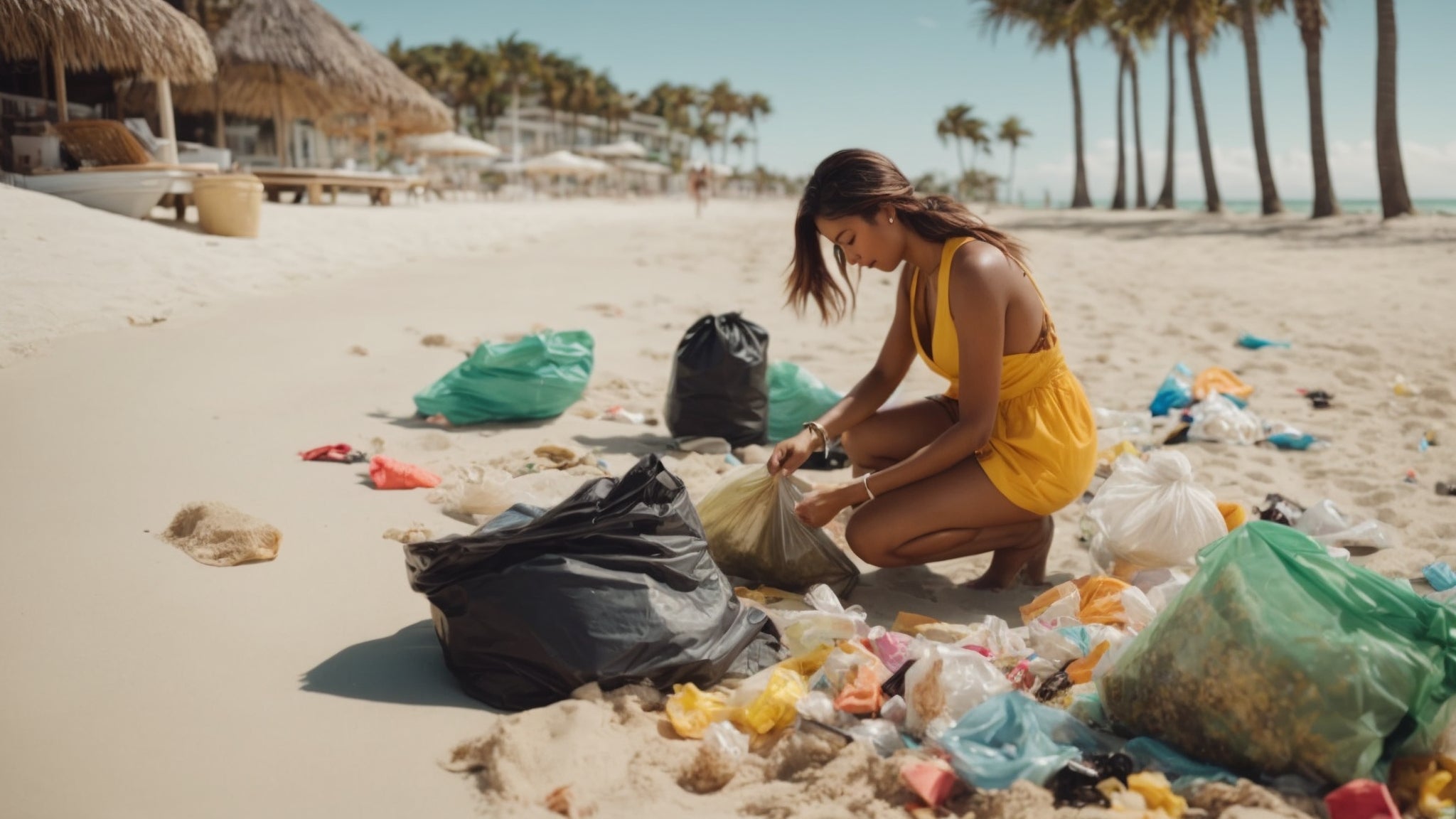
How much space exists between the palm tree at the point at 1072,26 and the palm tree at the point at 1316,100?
39.8ft

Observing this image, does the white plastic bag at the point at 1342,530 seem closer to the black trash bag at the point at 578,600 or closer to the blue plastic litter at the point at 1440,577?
the blue plastic litter at the point at 1440,577

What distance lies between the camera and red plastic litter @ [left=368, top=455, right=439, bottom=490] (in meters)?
3.23

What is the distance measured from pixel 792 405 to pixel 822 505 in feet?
5.42

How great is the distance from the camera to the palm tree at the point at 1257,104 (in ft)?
62.8

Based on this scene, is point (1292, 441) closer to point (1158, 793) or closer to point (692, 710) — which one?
point (1158, 793)

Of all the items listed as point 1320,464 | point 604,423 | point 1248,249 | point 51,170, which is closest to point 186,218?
point 51,170

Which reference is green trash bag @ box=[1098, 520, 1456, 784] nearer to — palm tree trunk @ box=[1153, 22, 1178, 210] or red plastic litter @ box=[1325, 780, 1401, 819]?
red plastic litter @ box=[1325, 780, 1401, 819]

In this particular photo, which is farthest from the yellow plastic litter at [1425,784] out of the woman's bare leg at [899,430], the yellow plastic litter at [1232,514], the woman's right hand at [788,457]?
the woman's bare leg at [899,430]

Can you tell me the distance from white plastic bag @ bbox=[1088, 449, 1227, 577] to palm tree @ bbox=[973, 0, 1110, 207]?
30040mm

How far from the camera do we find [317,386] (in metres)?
4.51

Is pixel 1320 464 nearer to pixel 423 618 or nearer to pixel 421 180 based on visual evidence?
pixel 423 618

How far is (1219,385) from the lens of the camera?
475 centimetres

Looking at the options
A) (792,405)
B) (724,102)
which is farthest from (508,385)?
(724,102)

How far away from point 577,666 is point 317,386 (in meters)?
3.14
